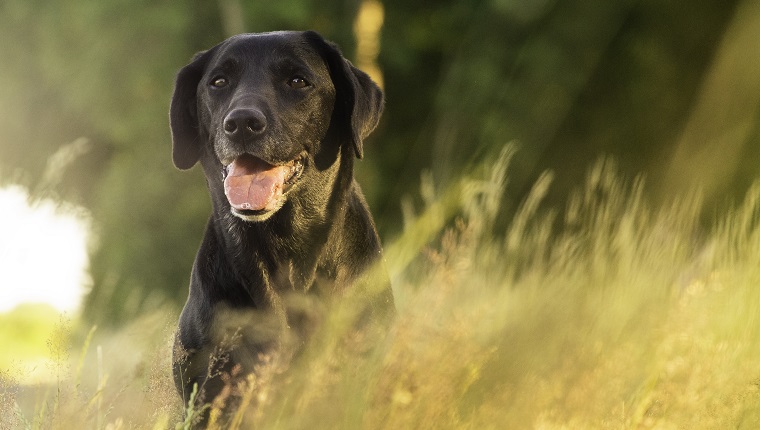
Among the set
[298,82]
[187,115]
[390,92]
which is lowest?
[390,92]

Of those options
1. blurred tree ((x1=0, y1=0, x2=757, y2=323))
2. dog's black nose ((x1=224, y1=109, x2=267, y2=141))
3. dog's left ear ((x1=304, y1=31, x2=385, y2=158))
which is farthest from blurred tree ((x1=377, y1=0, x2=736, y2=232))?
dog's black nose ((x1=224, y1=109, x2=267, y2=141))

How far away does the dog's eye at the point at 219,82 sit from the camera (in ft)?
13.3

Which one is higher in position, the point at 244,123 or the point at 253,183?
the point at 244,123

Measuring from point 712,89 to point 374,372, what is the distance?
24.9 feet

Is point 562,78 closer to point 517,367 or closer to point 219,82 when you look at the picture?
point 219,82

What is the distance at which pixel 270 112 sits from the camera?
3795 mm

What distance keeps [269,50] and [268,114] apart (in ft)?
1.37

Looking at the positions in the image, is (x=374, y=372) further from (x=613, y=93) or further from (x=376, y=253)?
(x=613, y=93)

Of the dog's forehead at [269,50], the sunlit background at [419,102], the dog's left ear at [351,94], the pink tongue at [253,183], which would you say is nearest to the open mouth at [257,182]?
the pink tongue at [253,183]

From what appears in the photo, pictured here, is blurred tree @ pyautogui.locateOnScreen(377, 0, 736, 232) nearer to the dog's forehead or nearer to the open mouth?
the dog's forehead

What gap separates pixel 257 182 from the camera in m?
3.81

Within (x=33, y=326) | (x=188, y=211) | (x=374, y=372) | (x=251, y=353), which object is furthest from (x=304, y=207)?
(x=188, y=211)

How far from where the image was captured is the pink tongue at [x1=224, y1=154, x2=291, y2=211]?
3744 mm

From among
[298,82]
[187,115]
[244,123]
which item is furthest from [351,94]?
[187,115]
